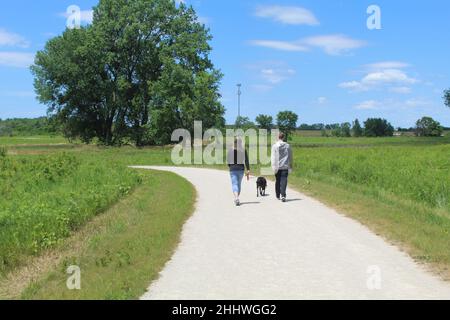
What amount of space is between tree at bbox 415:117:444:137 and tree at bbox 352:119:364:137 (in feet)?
63.4

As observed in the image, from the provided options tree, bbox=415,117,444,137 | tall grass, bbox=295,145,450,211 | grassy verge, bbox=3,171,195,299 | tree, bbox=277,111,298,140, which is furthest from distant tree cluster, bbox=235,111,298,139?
grassy verge, bbox=3,171,195,299

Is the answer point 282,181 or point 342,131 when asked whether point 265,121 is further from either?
point 282,181

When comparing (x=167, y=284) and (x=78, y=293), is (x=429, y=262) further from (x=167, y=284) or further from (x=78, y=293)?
(x=78, y=293)

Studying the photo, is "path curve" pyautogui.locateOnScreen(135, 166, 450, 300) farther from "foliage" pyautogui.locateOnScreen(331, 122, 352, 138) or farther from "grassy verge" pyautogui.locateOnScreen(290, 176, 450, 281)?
"foliage" pyautogui.locateOnScreen(331, 122, 352, 138)

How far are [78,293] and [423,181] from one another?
15.6 meters

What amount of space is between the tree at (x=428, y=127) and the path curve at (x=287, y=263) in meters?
177

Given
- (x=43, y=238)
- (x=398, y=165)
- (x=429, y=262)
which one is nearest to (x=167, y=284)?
(x=429, y=262)

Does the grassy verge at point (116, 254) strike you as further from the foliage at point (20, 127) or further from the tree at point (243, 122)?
the foliage at point (20, 127)

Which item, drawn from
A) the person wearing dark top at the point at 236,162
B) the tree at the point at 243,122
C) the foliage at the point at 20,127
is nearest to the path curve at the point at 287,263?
the person wearing dark top at the point at 236,162

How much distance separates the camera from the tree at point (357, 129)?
19030cm

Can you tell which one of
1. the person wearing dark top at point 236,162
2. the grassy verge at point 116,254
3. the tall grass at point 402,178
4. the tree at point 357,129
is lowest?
the grassy verge at point 116,254

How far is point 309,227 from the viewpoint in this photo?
1123 centimetres

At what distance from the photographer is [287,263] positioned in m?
8.05

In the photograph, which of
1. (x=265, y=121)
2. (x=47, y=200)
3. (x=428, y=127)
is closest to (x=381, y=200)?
(x=47, y=200)
